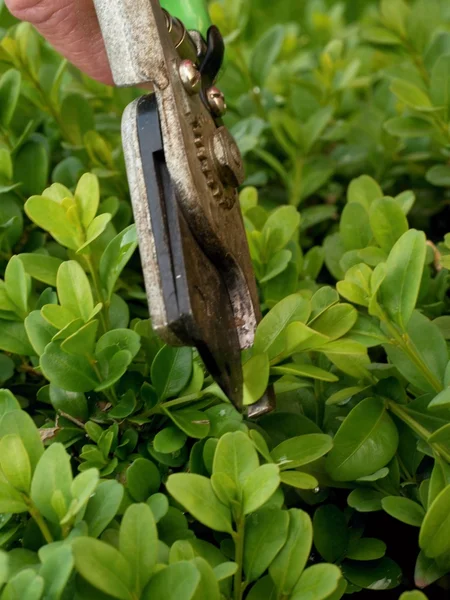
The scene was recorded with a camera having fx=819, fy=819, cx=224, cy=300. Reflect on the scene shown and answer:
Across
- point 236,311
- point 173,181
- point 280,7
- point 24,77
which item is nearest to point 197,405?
point 236,311

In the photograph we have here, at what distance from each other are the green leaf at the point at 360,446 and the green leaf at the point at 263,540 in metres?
→ 0.09

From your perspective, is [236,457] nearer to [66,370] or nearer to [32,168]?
[66,370]

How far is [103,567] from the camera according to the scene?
560 millimetres

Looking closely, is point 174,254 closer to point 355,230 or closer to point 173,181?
point 173,181

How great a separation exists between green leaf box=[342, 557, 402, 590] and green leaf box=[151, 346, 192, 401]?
217 mm

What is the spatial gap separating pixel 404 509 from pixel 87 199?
1.33 feet

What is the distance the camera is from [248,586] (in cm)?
70

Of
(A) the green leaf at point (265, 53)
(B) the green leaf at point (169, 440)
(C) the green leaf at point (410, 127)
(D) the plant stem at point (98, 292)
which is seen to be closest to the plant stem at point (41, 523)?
(B) the green leaf at point (169, 440)

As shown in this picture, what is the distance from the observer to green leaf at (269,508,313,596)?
626mm

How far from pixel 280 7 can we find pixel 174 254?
71.8 inches

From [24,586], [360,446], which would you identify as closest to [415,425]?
[360,446]

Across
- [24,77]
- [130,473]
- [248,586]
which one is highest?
[24,77]

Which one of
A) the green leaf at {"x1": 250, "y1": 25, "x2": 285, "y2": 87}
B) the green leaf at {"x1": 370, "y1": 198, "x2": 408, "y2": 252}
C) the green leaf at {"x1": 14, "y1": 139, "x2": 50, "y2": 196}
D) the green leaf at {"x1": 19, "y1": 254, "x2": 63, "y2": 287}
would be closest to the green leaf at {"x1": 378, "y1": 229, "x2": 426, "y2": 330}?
the green leaf at {"x1": 370, "y1": 198, "x2": 408, "y2": 252}

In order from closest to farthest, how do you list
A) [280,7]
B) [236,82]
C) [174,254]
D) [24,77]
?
[174,254] → [24,77] → [236,82] → [280,7]
